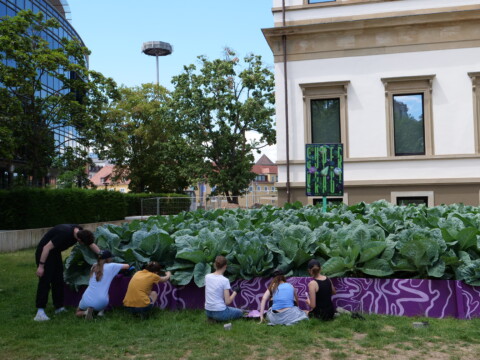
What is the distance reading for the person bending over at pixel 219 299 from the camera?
6469mm

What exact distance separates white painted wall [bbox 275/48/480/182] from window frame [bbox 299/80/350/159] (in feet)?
0.54

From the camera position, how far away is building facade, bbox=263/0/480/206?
19.0 meters

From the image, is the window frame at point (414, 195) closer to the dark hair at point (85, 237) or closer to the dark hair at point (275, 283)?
the dark hair at point (275, 283)

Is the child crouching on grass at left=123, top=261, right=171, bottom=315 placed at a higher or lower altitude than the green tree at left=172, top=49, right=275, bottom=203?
lower

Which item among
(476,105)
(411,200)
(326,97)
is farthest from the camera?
(326,97)

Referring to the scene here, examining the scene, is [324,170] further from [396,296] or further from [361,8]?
[361,8]

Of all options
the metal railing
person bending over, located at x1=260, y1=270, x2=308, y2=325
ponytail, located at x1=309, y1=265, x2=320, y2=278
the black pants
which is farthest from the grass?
the metal railing

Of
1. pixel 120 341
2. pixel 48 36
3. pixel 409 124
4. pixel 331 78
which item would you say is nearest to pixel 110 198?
pixel 331 78

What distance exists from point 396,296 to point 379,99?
14.4 m

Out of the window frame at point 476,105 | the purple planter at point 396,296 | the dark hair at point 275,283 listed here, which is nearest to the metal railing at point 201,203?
the window frame at point 476,105

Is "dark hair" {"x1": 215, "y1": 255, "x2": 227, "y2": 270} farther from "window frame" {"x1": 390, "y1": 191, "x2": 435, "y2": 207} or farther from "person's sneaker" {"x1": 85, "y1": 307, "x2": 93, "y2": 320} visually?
"window frame" {"x1": 390, "y1": 191, "x2": 435, "y2": 207}

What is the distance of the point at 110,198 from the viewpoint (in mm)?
25750

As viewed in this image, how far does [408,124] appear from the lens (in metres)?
19.7

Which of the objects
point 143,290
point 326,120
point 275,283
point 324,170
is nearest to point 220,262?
point 275,283
